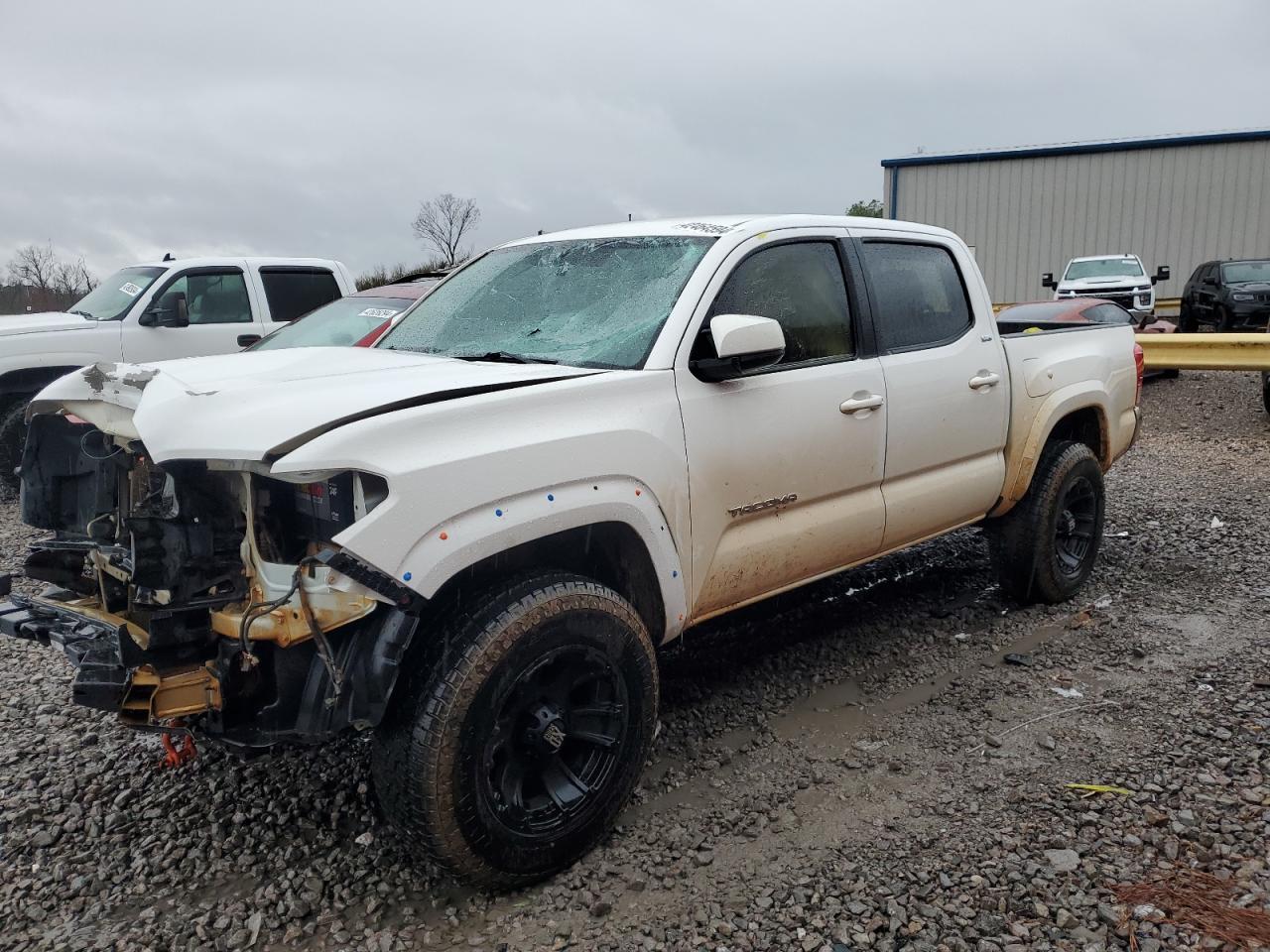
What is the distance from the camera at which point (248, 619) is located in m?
2.54

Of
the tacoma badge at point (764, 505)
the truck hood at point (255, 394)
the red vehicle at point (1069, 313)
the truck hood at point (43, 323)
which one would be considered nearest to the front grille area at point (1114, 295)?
the red vehicle at point (1069, 313)

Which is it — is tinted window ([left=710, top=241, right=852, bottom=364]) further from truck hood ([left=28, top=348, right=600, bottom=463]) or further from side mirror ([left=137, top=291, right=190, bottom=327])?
side mirror ([left=137, top=291, right=190, bottom=327])

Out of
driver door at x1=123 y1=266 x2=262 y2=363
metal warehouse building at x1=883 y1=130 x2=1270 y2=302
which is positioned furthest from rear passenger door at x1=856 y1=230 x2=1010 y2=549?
metal warehouse building at x1=883 y1=130 x2=1270 y2=302

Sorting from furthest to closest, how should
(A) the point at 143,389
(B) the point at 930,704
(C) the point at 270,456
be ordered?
(B) the point at 930,704
(A) the point at 143,389
(C) the point at 270,456

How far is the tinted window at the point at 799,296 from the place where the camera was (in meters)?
3.55

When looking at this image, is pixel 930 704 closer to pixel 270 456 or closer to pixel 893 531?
pixel 893 531

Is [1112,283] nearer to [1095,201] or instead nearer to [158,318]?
[1095,201]

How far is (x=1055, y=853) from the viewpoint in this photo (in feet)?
9.56

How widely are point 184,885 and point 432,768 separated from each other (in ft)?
3.43

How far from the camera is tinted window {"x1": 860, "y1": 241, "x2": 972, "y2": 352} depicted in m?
4.07

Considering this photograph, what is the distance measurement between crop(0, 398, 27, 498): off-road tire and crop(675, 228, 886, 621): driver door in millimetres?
6596

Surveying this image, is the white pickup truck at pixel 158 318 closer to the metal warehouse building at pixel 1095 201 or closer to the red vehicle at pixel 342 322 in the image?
the red vehicle at pixel 342 322

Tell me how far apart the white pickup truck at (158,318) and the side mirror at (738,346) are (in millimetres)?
6271

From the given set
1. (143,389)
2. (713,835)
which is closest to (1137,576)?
(713,835)
